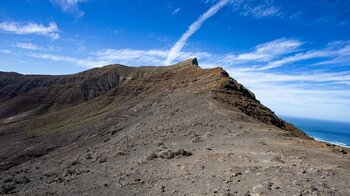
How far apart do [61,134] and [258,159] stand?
44771 mm

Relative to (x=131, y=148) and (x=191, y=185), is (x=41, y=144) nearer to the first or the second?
(x=131, y=148)

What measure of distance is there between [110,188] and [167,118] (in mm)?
21880

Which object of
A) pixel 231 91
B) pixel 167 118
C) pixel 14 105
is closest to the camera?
pixel 167 118

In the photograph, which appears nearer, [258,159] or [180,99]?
[258,159]

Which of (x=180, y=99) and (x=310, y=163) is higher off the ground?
(x=180, y=99)

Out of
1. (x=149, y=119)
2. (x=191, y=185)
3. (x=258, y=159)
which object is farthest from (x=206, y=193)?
(x=149, y=119)

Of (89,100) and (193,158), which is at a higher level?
(89,100)

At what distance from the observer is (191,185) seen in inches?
531

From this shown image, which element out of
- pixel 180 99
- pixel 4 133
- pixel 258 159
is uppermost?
pixel 180 99

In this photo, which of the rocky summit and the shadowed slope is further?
the shadowed slope

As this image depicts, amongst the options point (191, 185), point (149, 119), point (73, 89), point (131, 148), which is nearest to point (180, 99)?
point (149, 119)

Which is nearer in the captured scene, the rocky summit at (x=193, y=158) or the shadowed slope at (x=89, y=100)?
the rocky summit at (x=193, y=158)

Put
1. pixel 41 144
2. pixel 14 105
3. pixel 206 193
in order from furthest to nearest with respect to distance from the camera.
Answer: pixel 14 105 → pixel 41 144 → pixel 206 193

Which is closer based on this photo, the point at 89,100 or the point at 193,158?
the point at 193,158
